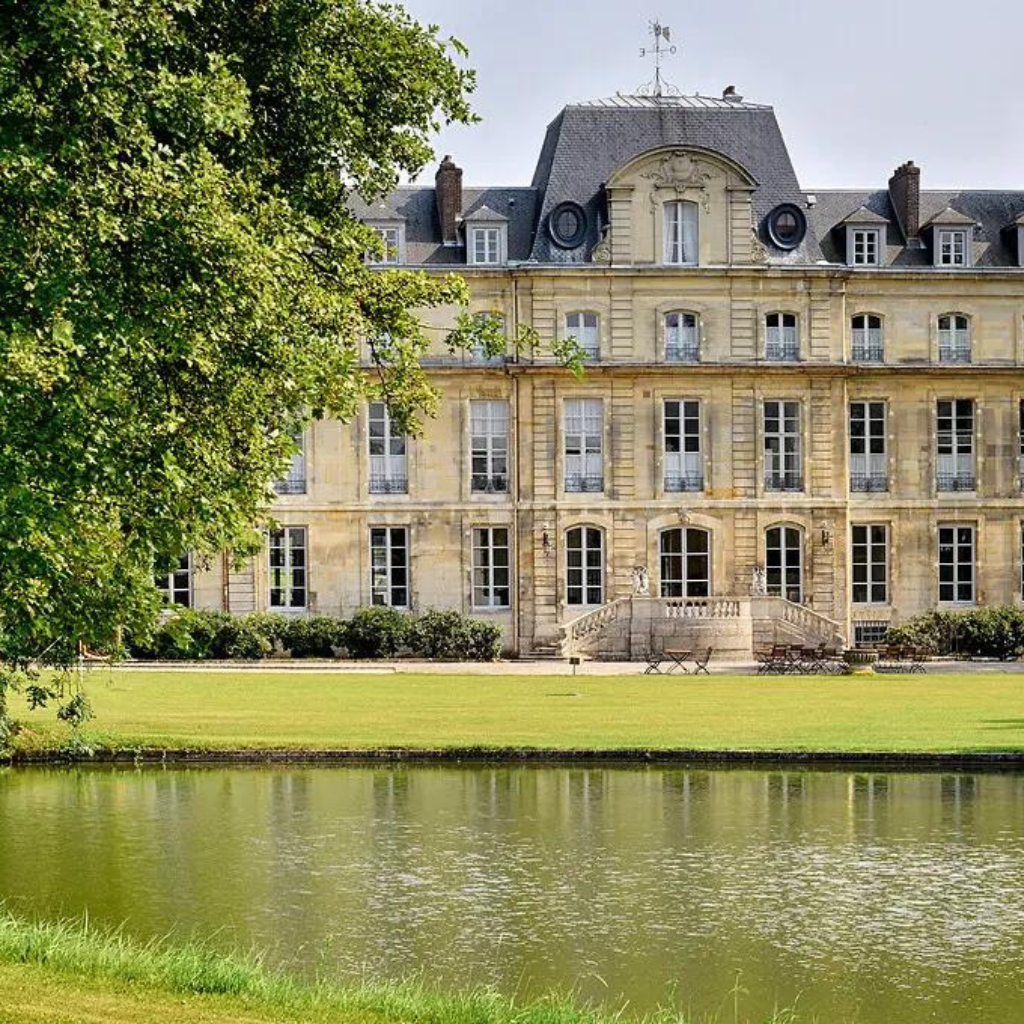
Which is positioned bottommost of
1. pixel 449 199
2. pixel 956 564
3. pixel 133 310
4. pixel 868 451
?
pixel 956 564

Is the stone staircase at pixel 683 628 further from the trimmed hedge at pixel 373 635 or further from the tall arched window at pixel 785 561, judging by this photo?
the trimmed hedge at pixel 373 635

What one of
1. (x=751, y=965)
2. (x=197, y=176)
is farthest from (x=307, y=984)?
(x=197, y=176)

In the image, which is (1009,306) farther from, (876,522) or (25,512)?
(25,512)

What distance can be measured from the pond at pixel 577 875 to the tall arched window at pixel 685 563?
23491 mm

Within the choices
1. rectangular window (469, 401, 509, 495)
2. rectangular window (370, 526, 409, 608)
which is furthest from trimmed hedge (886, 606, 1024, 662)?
rectangular window (370, 526, 409, 608)

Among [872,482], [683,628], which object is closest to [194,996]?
[683,628]

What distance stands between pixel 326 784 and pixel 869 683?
50.6 ft

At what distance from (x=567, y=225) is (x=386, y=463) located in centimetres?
695

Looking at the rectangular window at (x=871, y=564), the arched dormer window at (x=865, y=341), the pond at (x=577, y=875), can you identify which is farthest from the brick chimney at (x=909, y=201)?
the pond at (x=577, y=875)

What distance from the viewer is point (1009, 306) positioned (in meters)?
45.3

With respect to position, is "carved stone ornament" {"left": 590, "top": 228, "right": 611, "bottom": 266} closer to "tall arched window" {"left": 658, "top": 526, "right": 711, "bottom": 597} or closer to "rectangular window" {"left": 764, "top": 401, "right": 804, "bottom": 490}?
"rectangular window" {"left": 764, "top": 401, "right": 804, "bottom": 490}

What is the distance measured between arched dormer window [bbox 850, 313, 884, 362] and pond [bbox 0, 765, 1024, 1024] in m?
25.4

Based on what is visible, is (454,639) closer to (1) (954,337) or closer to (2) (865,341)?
(2) (865,341)

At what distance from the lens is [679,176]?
144 feet
